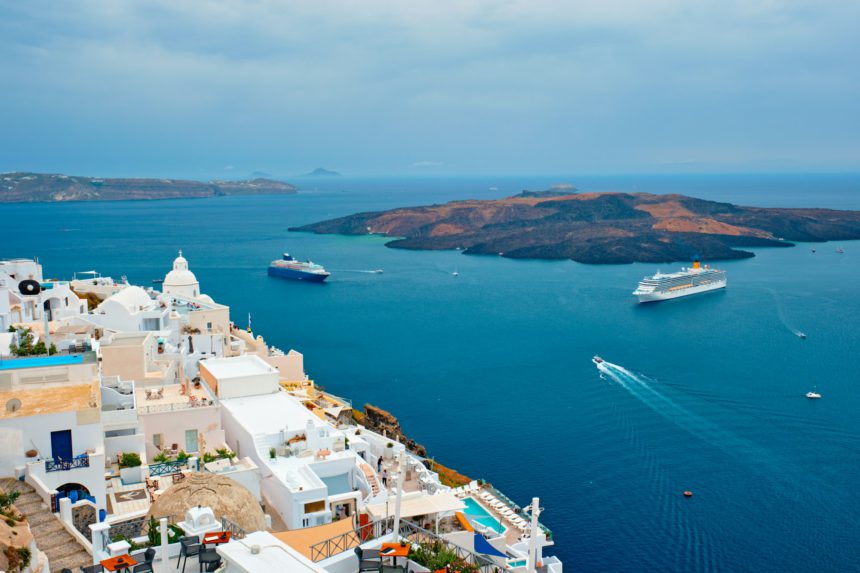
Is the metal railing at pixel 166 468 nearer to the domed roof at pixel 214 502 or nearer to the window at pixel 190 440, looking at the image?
the window at pixel 190 440

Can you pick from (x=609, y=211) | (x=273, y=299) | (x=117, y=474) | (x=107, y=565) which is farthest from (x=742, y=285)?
(x=107, y=565)

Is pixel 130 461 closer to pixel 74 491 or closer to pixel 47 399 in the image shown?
pixel 47 399

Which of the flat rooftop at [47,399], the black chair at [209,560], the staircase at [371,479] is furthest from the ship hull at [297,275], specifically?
the black chair at [209,560]

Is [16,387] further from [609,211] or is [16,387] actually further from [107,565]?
[609,211]

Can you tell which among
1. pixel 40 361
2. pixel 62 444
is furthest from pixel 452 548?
pixel 40 361

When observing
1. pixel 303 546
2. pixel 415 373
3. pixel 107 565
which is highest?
pixel 107 565

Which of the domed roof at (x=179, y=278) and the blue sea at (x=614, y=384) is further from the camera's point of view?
the domed roof at (x=179, y=278)

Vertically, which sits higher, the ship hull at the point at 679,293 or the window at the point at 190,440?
the window at the point at 190,440
